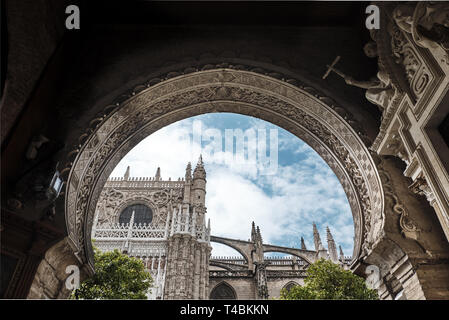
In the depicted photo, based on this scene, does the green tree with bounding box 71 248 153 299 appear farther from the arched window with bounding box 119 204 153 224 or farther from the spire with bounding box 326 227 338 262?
the spire with bounding box 326 227 338 262

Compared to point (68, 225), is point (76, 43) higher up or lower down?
higher up

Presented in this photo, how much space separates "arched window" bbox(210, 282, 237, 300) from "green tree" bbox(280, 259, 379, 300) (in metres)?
18.7

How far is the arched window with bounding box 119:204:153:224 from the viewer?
112 ft

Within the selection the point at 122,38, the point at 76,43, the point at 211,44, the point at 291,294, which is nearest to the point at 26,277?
the point at 76,43

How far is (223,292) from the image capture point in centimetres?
3250

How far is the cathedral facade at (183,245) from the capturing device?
26719mm

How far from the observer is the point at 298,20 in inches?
291

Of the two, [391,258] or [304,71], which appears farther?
[304,71]

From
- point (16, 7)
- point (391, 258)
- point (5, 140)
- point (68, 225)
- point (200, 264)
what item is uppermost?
point (200, 264)

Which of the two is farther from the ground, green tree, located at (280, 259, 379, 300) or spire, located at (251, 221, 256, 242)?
spire, located at (251, 221, 256, 242)

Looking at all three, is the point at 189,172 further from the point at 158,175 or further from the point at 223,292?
the point at 223,292

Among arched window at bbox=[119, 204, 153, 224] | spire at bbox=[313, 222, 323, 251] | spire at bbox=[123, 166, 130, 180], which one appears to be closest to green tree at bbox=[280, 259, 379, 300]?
arched window at bbox=[119, 204, 153, 224]

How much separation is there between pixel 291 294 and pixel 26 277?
1436 cm
